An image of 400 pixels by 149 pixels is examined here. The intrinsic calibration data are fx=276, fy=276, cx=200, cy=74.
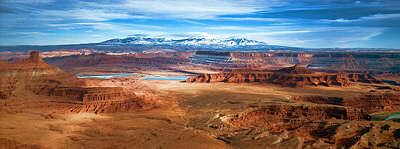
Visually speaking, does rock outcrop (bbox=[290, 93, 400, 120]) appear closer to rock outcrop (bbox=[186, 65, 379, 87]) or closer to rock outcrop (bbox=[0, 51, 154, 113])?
rock outcrop (bbox=[186, 65, 379, 87])

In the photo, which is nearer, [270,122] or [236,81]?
[270,122]

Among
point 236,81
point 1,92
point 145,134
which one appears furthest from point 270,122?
point 236,81

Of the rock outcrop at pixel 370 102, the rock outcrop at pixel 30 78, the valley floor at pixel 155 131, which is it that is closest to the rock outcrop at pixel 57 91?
the rock outcrop at pixel 30 78

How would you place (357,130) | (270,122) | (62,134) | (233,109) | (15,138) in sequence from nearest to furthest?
(15,138) → (62,134) → (357,130) → (270,122) → (233,109)

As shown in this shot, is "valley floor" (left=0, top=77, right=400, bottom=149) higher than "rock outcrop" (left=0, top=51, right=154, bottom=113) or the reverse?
the reverse

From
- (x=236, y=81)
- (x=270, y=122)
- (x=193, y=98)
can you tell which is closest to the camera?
(x=270, y=122)

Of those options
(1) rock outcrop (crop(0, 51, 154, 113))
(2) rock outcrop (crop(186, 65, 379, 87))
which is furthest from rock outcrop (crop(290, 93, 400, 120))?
(1) rock outcrop (crop(0, 51, 154, 113))

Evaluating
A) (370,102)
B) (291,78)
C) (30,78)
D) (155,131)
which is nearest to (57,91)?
(30,78)

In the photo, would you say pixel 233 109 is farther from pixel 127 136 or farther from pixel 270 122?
pixel 127 136

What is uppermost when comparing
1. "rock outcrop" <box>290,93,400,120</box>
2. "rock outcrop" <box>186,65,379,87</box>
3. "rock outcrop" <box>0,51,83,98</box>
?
"rock outcrop" <box>0,51,83,98</box>
